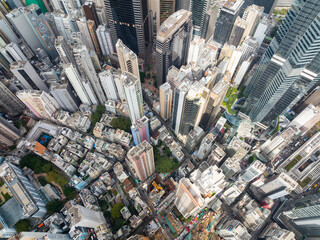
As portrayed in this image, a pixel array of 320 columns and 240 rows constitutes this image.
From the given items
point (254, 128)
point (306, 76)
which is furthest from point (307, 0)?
point (254, 128)

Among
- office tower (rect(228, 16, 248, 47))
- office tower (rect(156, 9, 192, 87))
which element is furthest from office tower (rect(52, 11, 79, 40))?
office tower (rect(228, 16, 248, 47))

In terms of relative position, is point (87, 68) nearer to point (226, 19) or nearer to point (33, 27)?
point (33, 27)

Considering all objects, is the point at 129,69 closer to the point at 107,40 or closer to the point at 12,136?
the point at 107,40

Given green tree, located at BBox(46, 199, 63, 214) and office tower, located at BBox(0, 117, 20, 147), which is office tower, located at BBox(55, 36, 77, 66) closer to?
office tower, located at BBox(0, 117, 20, 147)

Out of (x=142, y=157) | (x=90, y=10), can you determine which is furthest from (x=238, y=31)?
(x=142, y=157)

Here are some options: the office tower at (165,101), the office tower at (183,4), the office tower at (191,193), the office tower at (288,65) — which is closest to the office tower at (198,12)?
the office tower at (183,4)
